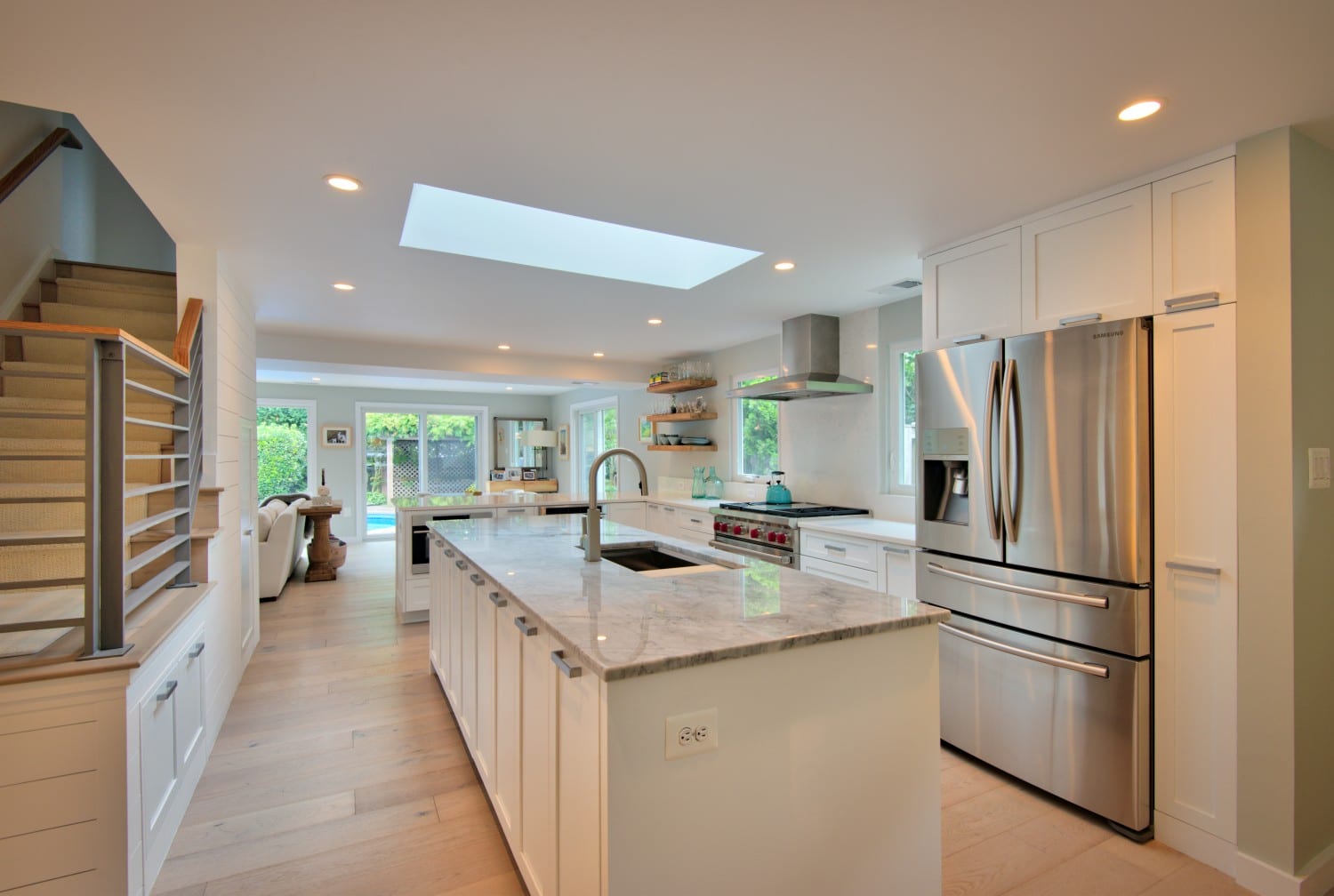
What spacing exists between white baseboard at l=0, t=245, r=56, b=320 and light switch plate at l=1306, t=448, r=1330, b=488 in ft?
17.5

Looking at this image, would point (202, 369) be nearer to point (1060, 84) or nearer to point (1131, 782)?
point (1060, 84)

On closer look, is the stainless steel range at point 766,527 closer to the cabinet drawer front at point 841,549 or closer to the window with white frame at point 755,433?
the cabinet drawer front at point 841,549

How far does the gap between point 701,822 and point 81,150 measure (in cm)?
541

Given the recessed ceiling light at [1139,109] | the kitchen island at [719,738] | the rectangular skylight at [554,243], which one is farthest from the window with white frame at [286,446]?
the recessed ceiling light at [1139,109]

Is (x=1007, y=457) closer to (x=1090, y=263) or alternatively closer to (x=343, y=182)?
Result: (x=1090, y=263)

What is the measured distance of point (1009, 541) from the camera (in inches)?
98.6

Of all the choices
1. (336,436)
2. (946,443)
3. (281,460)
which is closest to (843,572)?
(946,443)

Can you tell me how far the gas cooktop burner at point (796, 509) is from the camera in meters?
4.13

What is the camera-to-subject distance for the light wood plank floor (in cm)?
193

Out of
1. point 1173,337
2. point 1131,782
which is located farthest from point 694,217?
point 1131,782

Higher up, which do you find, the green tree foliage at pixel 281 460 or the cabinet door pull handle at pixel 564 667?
the green tree foliage at pixel 281 460

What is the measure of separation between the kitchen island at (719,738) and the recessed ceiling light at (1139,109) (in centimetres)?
155

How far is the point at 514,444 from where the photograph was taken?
1109 centimetres

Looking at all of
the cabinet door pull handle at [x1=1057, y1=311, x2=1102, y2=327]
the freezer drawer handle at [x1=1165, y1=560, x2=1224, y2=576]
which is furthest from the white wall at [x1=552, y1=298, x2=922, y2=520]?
the freezer drawer handle at [x1=1165, y1=560, x2=1224, y2=576]
